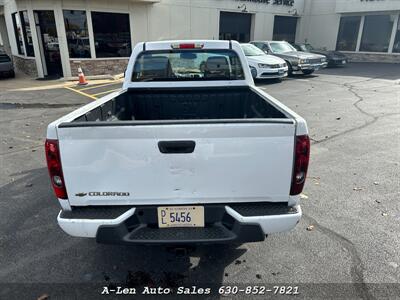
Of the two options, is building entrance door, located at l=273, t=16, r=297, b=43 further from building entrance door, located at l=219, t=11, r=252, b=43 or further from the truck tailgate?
the truck tailgate

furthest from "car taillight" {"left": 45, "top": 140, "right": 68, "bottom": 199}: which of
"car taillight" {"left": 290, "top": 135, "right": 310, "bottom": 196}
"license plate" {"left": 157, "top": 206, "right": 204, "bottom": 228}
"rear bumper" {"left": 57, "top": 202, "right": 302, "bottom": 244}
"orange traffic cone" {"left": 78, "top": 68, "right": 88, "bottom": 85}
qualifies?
"orange traffic cone" {"left": 78, "top": 68, "right": 88, "bottom": 85}

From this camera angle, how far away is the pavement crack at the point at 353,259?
250cm

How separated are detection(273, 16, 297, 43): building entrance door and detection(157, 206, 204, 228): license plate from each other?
24060mm

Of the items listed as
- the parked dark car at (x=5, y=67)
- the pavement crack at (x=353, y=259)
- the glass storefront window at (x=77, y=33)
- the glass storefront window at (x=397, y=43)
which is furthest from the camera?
the glass storefront window at (x=397, y=43)

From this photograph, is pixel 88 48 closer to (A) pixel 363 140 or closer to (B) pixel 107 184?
(A) pixel 363 140

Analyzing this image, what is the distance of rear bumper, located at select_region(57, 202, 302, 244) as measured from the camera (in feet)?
7.16

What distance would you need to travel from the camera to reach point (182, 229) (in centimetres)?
228

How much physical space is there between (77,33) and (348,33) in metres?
21.1

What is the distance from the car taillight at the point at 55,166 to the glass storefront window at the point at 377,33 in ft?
86.2

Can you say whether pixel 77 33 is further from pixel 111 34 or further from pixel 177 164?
pixel 177 164

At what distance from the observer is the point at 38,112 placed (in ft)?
29.1

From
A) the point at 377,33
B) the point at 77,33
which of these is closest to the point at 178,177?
the point at 77,33

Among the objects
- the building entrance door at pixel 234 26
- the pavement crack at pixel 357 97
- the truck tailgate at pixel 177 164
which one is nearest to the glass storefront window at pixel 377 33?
the building entrance door at pixel 234 26

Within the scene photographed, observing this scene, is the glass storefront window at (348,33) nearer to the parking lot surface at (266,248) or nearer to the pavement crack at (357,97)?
the pavement crack at (357,97)
